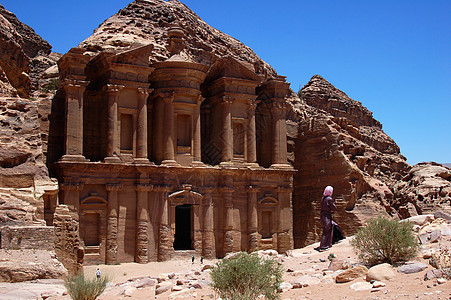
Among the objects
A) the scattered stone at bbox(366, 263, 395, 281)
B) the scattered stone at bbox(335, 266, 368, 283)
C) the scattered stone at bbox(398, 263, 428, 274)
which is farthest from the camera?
the scattered stone at bbox(335, 266, 368, 283)

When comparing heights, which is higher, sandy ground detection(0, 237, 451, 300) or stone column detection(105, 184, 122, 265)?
stone column detection(105, 184, 122, 265)

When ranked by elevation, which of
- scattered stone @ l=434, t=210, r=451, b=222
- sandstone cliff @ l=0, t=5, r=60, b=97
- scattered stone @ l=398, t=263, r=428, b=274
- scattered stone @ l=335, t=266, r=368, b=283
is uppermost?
sandstone cliff @ l=0, t=5, r=60, b=97

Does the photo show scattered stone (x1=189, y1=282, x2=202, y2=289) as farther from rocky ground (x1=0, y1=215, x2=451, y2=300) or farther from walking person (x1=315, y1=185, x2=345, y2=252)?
walking person (x1=315, y1=185, x2=345, y2=252)

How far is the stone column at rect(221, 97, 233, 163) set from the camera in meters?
32.3

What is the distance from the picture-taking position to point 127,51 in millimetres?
29078

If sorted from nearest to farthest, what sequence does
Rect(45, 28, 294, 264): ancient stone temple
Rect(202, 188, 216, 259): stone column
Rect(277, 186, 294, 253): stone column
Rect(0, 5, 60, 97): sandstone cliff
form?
Rect(0, 5, 60, 97): sandstone cliff < Rect(45, 28, 294, 264): ancient stone temple < Rect(202, 188, 216, 259): stone column < Rect(277, 186, 294, 253): stone column

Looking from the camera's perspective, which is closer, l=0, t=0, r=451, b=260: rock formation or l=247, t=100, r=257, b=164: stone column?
l=0, t=0, r=451, b=260: rock formation

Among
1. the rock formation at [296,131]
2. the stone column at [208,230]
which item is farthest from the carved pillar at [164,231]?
the rock formation at [296,131]

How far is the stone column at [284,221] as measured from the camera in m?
33.4

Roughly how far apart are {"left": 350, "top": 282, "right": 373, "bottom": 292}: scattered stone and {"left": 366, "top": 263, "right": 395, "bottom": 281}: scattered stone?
38 cm

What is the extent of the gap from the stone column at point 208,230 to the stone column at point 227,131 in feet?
8.13

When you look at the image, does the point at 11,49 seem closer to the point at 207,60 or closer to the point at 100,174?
the point at 100,174

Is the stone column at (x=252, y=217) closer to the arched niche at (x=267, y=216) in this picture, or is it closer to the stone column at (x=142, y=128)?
the arched niche at (x=267, y=216)

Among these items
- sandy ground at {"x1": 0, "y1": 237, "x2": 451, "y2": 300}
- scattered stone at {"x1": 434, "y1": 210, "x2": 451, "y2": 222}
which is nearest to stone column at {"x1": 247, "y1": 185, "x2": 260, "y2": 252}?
sandy ground at {"x1": 0, "y1": 237, "x2": 451, "y2": 300}
